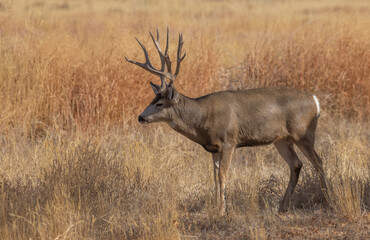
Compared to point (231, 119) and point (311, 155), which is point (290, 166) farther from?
point (231, 119)

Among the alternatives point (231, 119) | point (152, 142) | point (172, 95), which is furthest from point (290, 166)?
point (152, 142)

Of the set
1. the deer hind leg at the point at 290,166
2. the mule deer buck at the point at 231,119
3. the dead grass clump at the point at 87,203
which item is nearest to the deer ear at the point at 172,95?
the mule deer buck at the point at 231,119

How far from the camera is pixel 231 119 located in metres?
6.11

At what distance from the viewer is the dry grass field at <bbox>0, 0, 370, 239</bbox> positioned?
5.42m

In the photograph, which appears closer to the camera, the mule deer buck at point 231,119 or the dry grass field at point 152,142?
the dry grass field at point 152,142

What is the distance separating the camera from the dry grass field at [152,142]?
17.8 feet

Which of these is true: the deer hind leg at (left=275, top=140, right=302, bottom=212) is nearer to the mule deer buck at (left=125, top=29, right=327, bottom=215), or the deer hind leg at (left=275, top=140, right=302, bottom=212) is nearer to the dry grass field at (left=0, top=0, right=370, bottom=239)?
the mule deer buck at (left=125, top=29, right=327, bottom=215)

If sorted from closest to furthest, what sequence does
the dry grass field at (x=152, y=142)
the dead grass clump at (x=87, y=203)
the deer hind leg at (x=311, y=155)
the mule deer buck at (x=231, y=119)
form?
the dead grass clump at (x=87, y=203)
the dry grass field at (x=152, y=142)
the mule deer buck at (x=231, y=119)
the deer hind leg at (x=311, y=155)

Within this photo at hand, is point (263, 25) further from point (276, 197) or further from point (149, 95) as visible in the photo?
point (276, 197)

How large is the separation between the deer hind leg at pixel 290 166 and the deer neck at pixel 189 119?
41.3 inches

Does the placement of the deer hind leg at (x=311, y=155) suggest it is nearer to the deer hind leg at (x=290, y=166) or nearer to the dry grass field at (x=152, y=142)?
the dry grass field at (x=152, y=142)

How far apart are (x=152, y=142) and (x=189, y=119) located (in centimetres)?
223

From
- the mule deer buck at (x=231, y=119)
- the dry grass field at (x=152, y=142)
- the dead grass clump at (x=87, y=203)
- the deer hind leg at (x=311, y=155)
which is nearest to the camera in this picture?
the dead grass clump at (x=87, y=203)

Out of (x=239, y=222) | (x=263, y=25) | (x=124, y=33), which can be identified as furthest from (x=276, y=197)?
(x=263, y=25)
